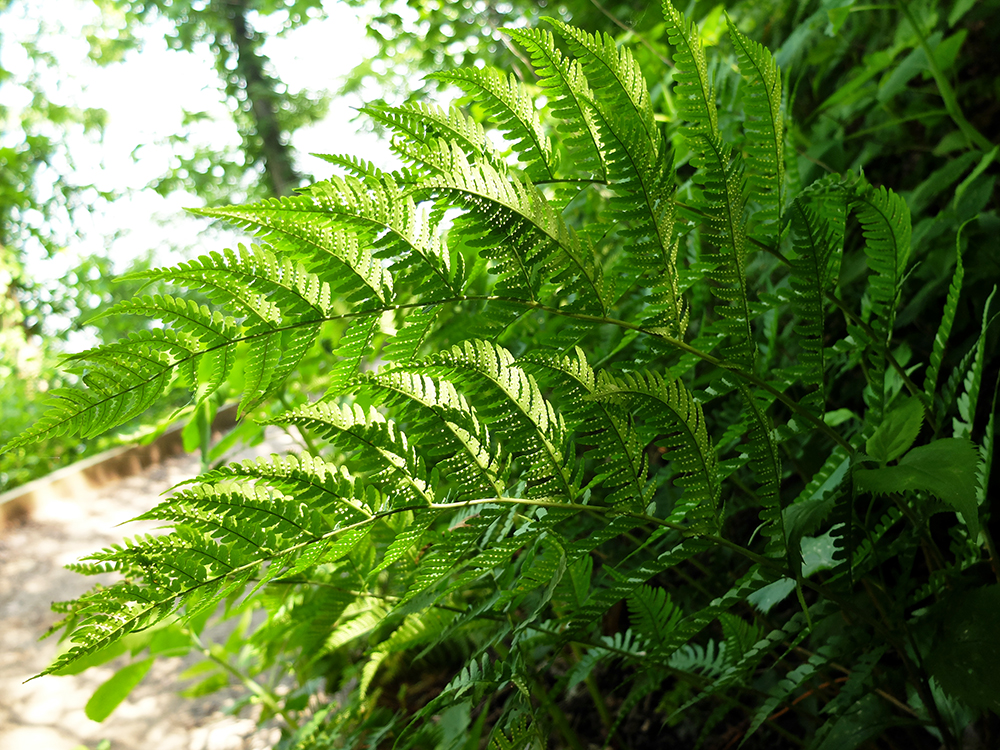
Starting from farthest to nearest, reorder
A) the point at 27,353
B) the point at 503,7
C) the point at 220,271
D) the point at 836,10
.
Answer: the point at 27,353 < the point at 503,7 < the point at 836,10 < the point at 220,271

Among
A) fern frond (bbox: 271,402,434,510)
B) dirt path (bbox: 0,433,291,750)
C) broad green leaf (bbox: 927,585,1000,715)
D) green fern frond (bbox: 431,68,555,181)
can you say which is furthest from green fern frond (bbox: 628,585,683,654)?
dirt path (bbox: 0,433,291,750)

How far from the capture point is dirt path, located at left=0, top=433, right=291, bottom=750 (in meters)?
2.71

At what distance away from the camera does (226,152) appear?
8148 mm

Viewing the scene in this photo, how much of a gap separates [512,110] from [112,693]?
53.1 inches

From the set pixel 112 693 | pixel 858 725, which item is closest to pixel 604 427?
pixel 858 725

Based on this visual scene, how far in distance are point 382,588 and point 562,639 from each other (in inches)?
61.5

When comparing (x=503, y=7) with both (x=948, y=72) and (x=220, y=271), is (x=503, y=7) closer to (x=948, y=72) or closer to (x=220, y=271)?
(x=948, y=72)

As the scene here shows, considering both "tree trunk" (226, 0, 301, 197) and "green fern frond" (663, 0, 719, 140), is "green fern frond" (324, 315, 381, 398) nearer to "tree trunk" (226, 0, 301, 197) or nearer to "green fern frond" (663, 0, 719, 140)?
"green fern frond" (663, 0, 719, 140)

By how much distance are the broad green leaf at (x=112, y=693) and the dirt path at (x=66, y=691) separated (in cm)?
54

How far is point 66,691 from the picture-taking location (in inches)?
133

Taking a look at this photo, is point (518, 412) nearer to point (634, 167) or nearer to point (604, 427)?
point (604, 427)

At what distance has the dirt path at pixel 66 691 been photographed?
107 inches

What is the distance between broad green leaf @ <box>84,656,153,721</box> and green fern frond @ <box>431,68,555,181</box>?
1.25 m

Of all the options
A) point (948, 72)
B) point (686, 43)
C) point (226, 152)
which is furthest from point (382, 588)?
→ point (226, 152)
